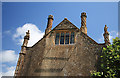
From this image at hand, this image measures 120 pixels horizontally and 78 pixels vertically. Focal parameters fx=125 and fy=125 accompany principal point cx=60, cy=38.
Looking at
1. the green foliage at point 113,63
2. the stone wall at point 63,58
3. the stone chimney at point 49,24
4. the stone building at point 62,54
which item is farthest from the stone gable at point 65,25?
the green foliage at point 113,63

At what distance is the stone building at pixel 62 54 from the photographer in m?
13.0

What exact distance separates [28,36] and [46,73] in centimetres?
581

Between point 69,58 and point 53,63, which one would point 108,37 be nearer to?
point 69,58

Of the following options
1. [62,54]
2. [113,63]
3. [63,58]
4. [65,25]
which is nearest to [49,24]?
[65,25]

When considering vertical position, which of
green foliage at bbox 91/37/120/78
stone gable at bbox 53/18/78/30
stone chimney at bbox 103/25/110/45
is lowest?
green foliage at bbox 91/37/120/78

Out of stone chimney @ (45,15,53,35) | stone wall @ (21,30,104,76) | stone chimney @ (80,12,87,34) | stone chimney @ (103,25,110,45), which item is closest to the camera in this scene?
stone wall @ (21,30,104,76)

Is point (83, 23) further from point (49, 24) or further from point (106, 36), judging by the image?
point (49, 24)

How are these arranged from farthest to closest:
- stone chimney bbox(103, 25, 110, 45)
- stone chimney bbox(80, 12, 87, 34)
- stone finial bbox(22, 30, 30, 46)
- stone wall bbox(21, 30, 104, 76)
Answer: stone chimney bbox(80, 12, 87, 34) < stone finial bbox(22, 30, 30, 46) < stone chimney bbox(103, 25, 110, 45) < stone wall bbox(21, 30, 104, 76)

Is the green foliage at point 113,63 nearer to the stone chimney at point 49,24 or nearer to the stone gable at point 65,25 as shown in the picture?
the stone gable at point 65,25

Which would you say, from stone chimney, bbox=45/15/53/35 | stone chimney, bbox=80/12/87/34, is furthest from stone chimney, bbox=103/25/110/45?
stone chimney, bbox=45/15/53/35

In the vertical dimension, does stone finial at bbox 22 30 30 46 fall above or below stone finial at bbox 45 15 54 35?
below

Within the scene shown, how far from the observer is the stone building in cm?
1296

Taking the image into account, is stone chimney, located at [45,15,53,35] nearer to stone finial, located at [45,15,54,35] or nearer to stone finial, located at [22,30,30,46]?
stone finial, located at [45,15,54,35]

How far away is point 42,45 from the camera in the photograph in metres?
15.1
